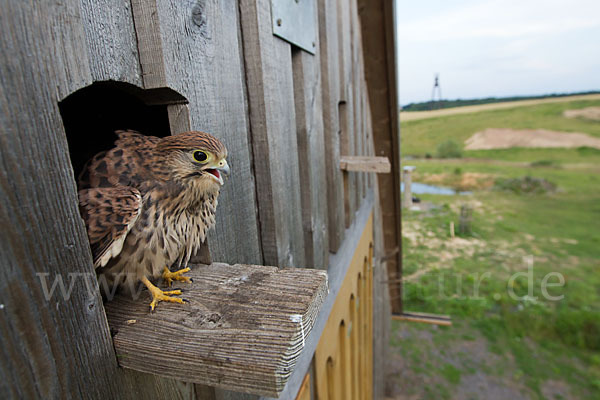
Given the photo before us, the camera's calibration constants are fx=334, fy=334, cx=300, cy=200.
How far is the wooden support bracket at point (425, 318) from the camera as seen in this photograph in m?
7.57

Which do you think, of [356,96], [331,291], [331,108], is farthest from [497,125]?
[331,291]

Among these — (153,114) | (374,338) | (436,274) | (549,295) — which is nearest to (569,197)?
(549,295)

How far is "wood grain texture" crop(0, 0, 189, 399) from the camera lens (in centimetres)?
45

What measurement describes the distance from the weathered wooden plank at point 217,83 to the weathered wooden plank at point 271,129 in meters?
0.04

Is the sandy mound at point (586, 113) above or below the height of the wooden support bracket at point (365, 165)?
above

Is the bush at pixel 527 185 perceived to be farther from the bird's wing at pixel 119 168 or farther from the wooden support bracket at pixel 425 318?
the bird's wing at pixel 119 168

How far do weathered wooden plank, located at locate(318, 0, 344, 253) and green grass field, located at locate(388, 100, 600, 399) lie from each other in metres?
5.16

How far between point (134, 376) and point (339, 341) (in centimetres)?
224

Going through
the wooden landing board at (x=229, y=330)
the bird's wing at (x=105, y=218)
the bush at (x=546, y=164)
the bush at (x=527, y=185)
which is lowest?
the bush at (x=527, y=185)

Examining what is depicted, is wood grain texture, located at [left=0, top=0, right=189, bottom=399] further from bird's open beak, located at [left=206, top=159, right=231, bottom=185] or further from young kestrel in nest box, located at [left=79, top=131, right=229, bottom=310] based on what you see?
bird's open beak, located at [left=206, top=159, right=231, bottom=185]

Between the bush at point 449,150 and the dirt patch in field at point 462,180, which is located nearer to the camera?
the dirt patch in field at point 462,180

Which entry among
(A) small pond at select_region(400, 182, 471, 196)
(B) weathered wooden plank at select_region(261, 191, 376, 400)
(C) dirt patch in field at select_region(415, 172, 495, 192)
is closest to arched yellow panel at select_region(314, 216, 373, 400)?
(B) weathered wooden plank at select_region(261, 191, 376, 400)

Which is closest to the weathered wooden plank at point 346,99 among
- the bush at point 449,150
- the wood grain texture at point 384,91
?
the wood grain texture at point 384,91

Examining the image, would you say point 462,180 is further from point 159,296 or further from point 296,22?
point 159,296
